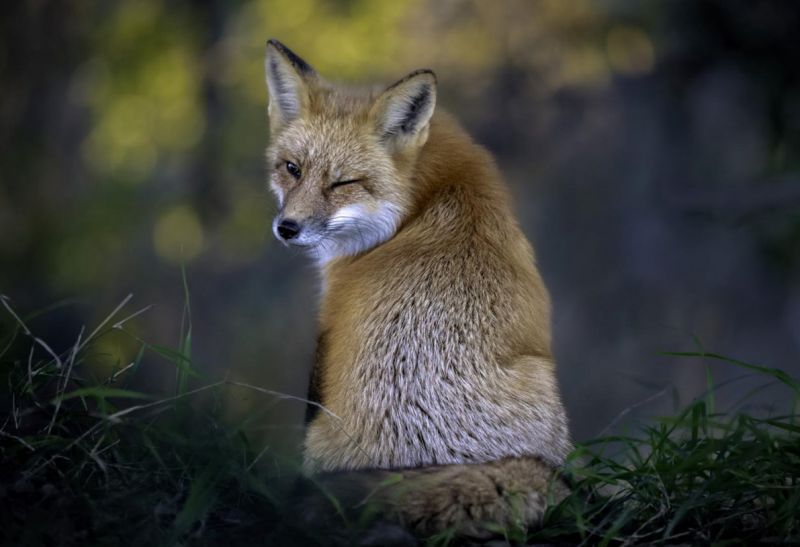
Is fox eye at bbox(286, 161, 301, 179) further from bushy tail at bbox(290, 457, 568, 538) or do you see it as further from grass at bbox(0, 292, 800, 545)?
bushy tail at bbox(290, 457, 568, 538)

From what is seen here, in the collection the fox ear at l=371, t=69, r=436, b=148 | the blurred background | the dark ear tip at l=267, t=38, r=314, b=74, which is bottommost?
the blurred background

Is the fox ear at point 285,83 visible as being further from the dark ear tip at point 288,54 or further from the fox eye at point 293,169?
the fox eye at point 293,169

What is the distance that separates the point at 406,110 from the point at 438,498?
76.7 inches

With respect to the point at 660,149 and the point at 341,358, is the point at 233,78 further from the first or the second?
the point at 341,358

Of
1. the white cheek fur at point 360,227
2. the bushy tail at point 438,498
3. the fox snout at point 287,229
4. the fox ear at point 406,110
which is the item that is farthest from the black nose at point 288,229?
the bushy tail at point 438,498

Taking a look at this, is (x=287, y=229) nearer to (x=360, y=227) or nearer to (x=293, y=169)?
(x=360, y=227)

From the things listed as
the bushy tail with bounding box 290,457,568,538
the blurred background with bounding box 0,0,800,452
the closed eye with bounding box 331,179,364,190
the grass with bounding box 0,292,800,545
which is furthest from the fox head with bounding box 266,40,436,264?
the blurred background with bounding box 0,0,800,452

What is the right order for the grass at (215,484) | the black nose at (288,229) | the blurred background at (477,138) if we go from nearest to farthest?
1. the grass at (215,484)
2. the black nose at (288,229)
3. the blurred background at (477,138)

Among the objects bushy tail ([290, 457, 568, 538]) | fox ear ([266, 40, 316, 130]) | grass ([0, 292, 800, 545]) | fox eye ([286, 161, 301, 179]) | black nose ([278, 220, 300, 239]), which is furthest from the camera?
fox ear ([266, 40, 316, 130])

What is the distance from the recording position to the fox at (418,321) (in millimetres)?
3504

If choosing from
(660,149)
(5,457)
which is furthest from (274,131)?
(660,149)

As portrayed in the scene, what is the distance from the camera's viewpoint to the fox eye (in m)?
4.77

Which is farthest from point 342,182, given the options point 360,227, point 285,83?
point 285,83

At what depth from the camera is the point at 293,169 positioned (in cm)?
481
